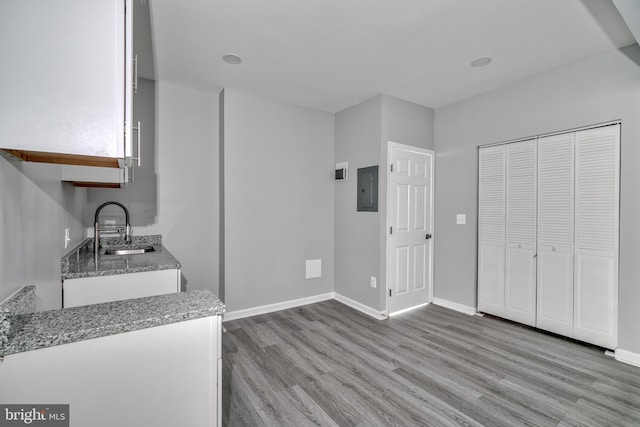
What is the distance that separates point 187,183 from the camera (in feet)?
11.3

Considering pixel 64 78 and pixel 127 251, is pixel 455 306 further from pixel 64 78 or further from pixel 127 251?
pixel 64 78

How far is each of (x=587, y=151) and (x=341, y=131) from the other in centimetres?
268

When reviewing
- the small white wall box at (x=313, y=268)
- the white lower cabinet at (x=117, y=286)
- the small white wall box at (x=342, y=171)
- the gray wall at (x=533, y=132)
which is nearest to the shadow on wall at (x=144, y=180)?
the white lower cabinet at (x=117, y=286)

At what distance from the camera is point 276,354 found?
266 cm

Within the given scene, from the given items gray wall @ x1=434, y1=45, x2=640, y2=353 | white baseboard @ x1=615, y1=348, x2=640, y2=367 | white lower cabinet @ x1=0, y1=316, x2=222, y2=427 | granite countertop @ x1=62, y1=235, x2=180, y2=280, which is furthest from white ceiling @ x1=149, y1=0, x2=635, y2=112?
white baseboard @ x1=615, y1=348, x2=640, y2=367

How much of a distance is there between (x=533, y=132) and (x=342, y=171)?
2.18m

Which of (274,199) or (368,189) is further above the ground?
(368,189)

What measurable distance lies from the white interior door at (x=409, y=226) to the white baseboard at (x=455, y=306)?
0.12 m

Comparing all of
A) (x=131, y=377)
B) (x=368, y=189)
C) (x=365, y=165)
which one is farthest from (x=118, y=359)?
(x=365, y=165)

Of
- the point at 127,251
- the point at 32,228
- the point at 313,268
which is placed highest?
the point at 32,228

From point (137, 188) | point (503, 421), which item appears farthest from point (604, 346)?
point (137, 188)

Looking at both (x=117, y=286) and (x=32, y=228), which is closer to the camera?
(x=32, y=228)

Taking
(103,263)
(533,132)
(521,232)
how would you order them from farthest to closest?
1. (521,232)
2. (533,132)
3. (103,263)

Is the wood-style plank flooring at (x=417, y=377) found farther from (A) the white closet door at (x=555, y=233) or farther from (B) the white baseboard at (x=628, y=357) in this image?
(A) the white closet door at (x=555, y=233)
